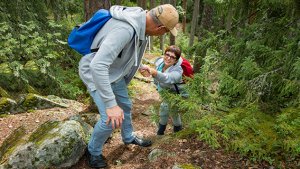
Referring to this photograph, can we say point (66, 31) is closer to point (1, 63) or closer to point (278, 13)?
point (1, 63)

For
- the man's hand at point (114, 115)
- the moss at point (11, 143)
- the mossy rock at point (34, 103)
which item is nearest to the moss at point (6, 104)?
the mossy rock at point (34, 103)

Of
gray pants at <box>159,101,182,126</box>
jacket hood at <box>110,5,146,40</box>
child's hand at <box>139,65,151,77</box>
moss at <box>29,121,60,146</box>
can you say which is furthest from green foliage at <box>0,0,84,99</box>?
jacket hood at <box>110,5,146,40</box>

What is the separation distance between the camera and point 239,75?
4488mm

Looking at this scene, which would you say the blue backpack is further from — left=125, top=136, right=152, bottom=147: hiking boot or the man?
left=125, top=136, right=152, bottom=147: hiking boot

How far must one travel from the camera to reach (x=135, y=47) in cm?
344

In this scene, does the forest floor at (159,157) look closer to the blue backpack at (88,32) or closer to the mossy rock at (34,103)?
the mossy rock at (34,103)

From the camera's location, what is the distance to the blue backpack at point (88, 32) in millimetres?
3494

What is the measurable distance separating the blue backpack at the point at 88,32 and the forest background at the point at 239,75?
4.25 ft

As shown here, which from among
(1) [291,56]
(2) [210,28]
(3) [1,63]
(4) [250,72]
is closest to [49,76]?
(3) [1,63]

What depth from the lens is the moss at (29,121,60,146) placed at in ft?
13.4

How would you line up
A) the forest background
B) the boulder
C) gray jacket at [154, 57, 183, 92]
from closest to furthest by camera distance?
the forest background, the boulder, gray jacket at [154, 57, 183, 92]

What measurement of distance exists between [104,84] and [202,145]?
5.26ft

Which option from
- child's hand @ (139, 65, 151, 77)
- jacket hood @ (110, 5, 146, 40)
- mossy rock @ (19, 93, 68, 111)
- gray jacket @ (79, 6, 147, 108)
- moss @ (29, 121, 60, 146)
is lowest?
mossy rock @ (19, 93, 68, 111)

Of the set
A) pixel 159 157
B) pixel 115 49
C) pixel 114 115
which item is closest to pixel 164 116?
pixel 159 157
